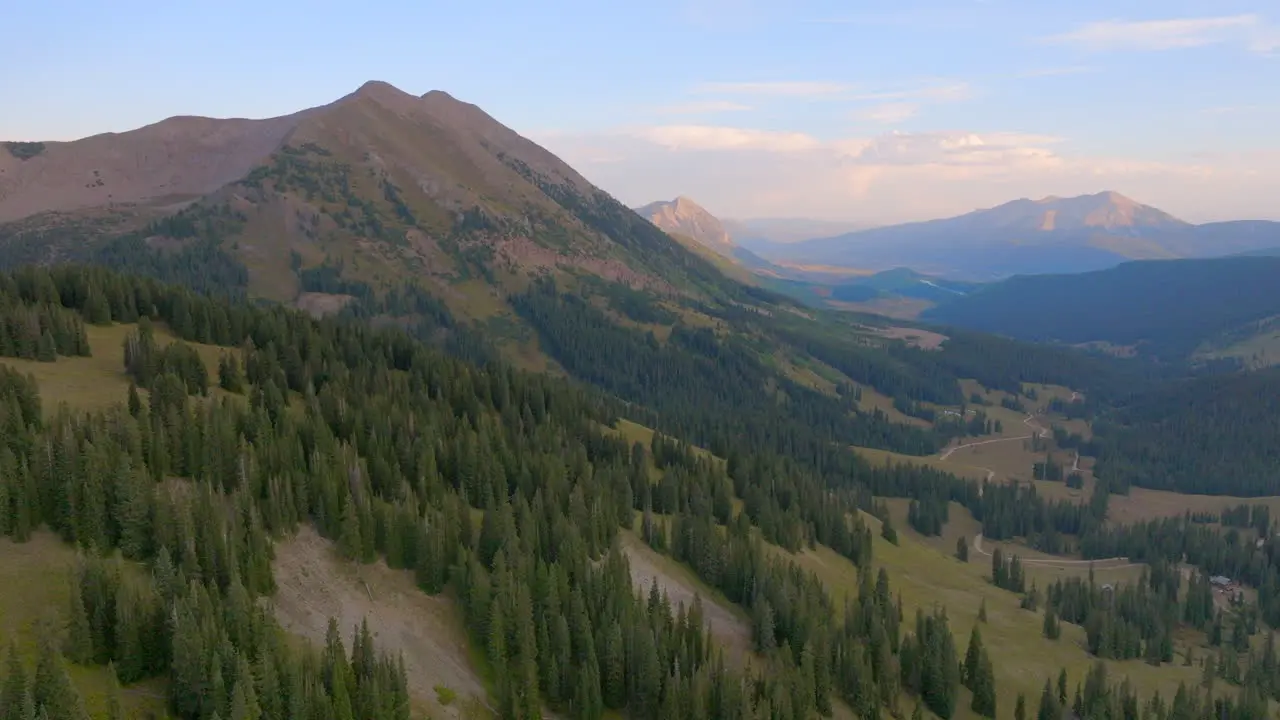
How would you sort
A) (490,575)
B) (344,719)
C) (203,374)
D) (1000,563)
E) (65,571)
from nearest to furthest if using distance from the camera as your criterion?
(344,719) < (65,571) < (490,575) < (203,374) < (1000,563)

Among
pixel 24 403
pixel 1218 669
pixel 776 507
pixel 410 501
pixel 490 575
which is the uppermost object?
pixel 24 403

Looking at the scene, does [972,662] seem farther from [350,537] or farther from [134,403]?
[134,403]

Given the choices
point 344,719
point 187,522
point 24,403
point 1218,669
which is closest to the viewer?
point 344,719

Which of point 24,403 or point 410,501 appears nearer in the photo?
point 24,403

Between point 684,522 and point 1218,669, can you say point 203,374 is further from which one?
point 1218,669

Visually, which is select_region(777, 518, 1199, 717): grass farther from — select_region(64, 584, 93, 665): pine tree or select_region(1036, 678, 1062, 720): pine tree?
select_region(64, 584, 93, 665): pine tree

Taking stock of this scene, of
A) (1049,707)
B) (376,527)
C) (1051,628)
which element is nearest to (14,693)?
(376,527)

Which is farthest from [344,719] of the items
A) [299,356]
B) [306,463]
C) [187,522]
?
[299,356]
